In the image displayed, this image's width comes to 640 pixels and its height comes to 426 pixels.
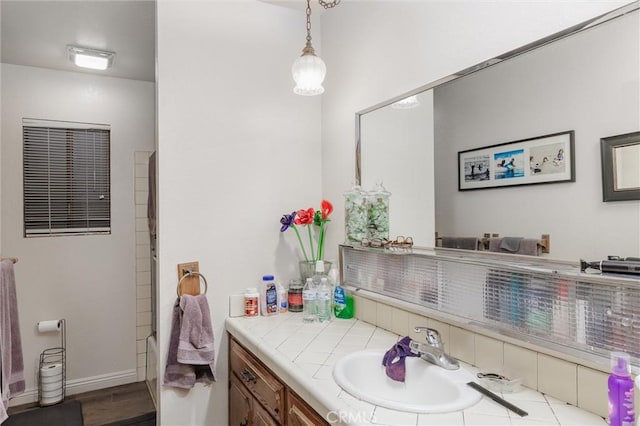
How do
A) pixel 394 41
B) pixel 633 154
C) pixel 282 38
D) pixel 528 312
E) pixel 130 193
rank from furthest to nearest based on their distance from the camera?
pixel 130 193 → pixel 282 38 → pixel 394 41 → pixel 528 312 → pixel 633 154

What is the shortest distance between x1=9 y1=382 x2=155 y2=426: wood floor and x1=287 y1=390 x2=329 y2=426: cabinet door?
1896 millimetres

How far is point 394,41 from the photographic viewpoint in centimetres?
170

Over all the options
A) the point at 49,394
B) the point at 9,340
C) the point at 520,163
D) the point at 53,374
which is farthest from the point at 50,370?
the point at 520,163

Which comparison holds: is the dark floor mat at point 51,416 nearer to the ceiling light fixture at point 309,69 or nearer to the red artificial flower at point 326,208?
the red artificial flower at point 326,208

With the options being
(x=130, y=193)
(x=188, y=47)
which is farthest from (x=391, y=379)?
(x=130, y=193)

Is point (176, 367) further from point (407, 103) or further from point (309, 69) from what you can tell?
point (407, 103)

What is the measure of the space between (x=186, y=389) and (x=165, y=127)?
1.28 m

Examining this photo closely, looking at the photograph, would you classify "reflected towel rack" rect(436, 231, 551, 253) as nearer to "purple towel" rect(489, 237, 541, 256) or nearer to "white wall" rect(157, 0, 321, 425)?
"purple towel" rect(489, 237, 541, 256)

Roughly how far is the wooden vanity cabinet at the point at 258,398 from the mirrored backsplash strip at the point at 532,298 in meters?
0.60

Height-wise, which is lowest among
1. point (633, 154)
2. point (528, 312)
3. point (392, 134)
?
point (528, 312)

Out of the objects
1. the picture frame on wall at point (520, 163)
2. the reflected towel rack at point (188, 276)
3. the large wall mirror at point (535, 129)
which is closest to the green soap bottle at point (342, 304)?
the large wall mirror at point (535, 129)

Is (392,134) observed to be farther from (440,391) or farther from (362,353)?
(440,391)

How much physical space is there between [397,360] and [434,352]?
0.13m

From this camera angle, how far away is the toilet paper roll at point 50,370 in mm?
2701
